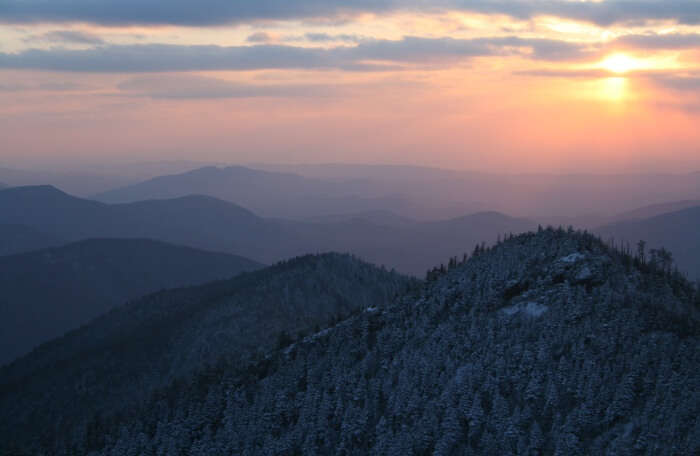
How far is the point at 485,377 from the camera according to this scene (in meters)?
51.6

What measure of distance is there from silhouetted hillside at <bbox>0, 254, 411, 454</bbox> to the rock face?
79.0 ft

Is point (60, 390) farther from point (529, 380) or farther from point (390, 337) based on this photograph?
point (529, 380)

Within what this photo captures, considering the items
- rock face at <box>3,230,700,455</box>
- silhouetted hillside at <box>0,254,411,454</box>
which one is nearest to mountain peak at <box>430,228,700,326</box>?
rock face at <box>3,230,700,455</box>

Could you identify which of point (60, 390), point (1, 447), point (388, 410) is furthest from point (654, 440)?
point (60, 390)

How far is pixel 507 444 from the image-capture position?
44.1 m

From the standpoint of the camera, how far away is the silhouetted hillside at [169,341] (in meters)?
105

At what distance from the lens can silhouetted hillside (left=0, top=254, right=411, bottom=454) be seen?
10544cm

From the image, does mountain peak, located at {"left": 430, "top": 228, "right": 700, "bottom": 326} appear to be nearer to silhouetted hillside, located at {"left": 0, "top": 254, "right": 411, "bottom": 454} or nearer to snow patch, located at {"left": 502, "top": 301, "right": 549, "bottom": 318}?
snow patch, located at {"left": 502, "top": 301, "right": 549, "bottom": 318}

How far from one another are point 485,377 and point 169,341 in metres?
78.7

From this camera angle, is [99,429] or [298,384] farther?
[99,429]

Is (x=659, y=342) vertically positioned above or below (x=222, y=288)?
above

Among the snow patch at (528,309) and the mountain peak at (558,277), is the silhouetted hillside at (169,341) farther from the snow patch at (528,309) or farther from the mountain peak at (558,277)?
the snow patch at (528,309)


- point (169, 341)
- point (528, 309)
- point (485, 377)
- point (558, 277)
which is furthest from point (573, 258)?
point (169, 341)

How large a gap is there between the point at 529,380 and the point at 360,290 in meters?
83.0
